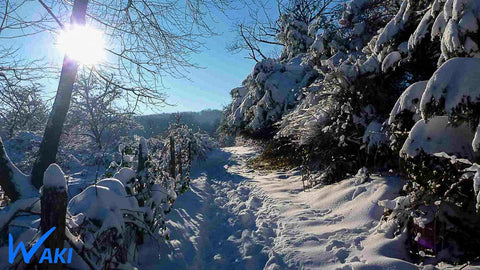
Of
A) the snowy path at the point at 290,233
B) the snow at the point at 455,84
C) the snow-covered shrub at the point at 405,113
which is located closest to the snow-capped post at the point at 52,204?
the snowy path at the point at 290,233

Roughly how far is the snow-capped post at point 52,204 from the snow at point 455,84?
2769 mm

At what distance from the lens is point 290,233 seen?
3607 mm

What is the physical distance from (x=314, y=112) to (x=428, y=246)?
3.91m

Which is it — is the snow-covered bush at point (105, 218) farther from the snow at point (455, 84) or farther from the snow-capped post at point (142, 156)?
the snow at point (455, 84)

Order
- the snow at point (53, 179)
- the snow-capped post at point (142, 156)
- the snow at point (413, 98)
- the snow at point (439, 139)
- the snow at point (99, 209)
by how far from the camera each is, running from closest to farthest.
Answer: the snow at point (53, 179) → the snow at point (99, 209) → the snow at point (439, 139) → the snow at point (413, 98) → the snow-capped post at point (142, 156)

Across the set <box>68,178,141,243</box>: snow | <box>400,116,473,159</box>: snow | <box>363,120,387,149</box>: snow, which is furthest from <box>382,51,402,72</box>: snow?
<box>68,178,141,243</box>: snow

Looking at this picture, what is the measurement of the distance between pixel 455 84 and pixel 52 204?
2960 millimetres

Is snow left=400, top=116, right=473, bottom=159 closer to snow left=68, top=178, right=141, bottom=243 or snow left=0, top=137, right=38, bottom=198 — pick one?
snow left=68, top=178, right=141, bottom=243

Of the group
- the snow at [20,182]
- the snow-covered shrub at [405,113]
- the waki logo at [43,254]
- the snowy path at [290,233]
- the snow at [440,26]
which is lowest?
the snowy path at [290,233]

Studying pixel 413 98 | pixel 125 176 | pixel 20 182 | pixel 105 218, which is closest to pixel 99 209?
pixel 105 218

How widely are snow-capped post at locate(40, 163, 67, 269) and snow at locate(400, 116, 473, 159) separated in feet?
9.38

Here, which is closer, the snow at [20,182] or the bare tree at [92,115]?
the snow at [20,182]

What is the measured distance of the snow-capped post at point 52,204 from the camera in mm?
1648

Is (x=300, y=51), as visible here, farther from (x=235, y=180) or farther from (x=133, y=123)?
(x=133, y=123)
